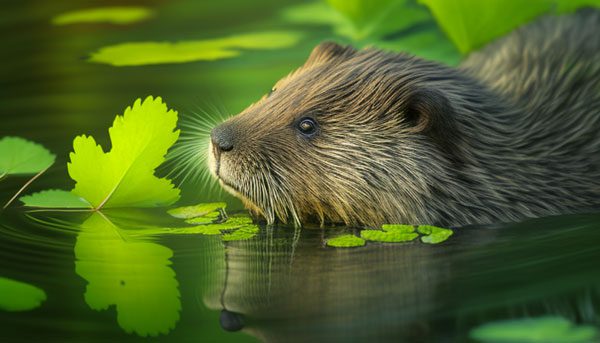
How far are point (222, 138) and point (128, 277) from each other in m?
1.16

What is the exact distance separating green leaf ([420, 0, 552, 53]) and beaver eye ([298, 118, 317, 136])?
102 inches

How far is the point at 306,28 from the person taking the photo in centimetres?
977

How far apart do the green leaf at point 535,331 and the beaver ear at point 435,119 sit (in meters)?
1.83

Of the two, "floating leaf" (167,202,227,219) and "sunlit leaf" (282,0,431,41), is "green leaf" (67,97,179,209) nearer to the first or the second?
"floating leaf" (167,202,227,219)

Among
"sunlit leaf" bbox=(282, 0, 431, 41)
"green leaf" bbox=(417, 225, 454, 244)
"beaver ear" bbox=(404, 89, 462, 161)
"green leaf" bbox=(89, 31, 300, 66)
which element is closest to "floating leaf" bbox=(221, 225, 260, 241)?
"green leaf" bbox=(417, 225, 454, 244)

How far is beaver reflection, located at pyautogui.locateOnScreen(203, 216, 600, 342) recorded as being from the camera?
412 centimetres

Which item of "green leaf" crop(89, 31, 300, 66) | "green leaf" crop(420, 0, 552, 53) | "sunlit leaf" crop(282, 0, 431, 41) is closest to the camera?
"green leaf" crop(420, 0, 552, 53)

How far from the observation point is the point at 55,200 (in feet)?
20.0

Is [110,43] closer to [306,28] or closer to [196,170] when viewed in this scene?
[306,28]

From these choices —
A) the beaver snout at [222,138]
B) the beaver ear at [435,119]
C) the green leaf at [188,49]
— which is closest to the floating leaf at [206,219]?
the beaver snout at [222,138]

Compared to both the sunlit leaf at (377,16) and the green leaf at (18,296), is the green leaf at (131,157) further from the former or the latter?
the sunlit leaf at (377,16)

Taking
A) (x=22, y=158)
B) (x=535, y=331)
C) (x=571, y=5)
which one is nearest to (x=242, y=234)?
(x=22, y=158)

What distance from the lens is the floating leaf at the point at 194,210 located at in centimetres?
603

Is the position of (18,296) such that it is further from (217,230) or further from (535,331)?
(535,331)
